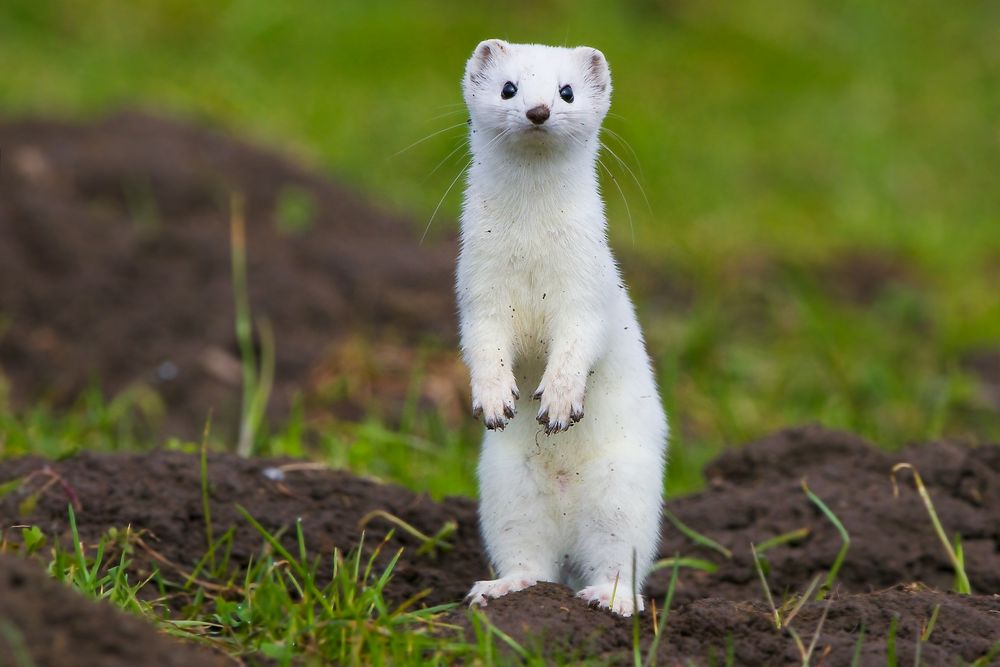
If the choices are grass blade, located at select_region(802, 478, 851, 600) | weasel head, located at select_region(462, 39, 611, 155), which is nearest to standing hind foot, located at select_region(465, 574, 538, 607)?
grass blade, located at select_region(802, 478, 851, 600)

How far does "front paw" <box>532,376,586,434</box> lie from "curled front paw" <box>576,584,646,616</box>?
0.37 metres

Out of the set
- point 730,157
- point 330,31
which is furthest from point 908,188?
point 330,31

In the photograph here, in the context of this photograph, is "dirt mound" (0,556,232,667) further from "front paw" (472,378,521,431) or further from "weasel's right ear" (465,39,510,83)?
"weasel's right ear" (465,39,510,83)

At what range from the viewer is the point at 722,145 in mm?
11406

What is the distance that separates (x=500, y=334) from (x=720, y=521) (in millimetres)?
1366

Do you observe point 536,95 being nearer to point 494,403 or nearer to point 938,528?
point 494,403

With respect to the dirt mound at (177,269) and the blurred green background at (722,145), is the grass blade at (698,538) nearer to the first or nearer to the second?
the blurred green background at (722,145)

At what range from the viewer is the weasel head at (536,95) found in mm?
3266

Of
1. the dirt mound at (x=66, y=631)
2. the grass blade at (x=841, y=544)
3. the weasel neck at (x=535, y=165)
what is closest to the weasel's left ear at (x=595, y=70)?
the weasel neck at (x=535, y=165)

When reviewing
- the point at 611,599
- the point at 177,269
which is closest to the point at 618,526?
the point at 611,599

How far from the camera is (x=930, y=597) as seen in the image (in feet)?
10.8

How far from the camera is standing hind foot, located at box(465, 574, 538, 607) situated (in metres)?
3.35

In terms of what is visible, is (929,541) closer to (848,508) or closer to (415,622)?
(848,508)

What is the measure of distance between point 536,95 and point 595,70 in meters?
0.25
